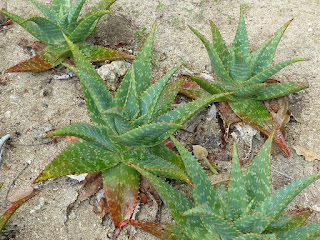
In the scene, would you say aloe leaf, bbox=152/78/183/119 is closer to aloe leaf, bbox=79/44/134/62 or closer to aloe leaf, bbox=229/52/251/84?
aloe leaf, bbox=229/52/251/84

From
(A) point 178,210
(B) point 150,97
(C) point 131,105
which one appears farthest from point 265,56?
(A) point 178,210

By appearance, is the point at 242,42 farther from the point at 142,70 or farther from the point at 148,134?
the point at 148,134

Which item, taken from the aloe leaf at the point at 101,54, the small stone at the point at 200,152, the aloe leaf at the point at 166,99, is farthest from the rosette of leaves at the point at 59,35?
the small stone at the point at 200,152

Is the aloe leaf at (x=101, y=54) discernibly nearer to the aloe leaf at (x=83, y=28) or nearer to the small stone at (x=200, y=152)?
the aloe leaf at (x=83, y=28)

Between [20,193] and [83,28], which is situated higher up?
[83,28]

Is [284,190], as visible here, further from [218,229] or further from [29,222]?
[29,222]

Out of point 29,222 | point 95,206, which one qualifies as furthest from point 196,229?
point 29,222
